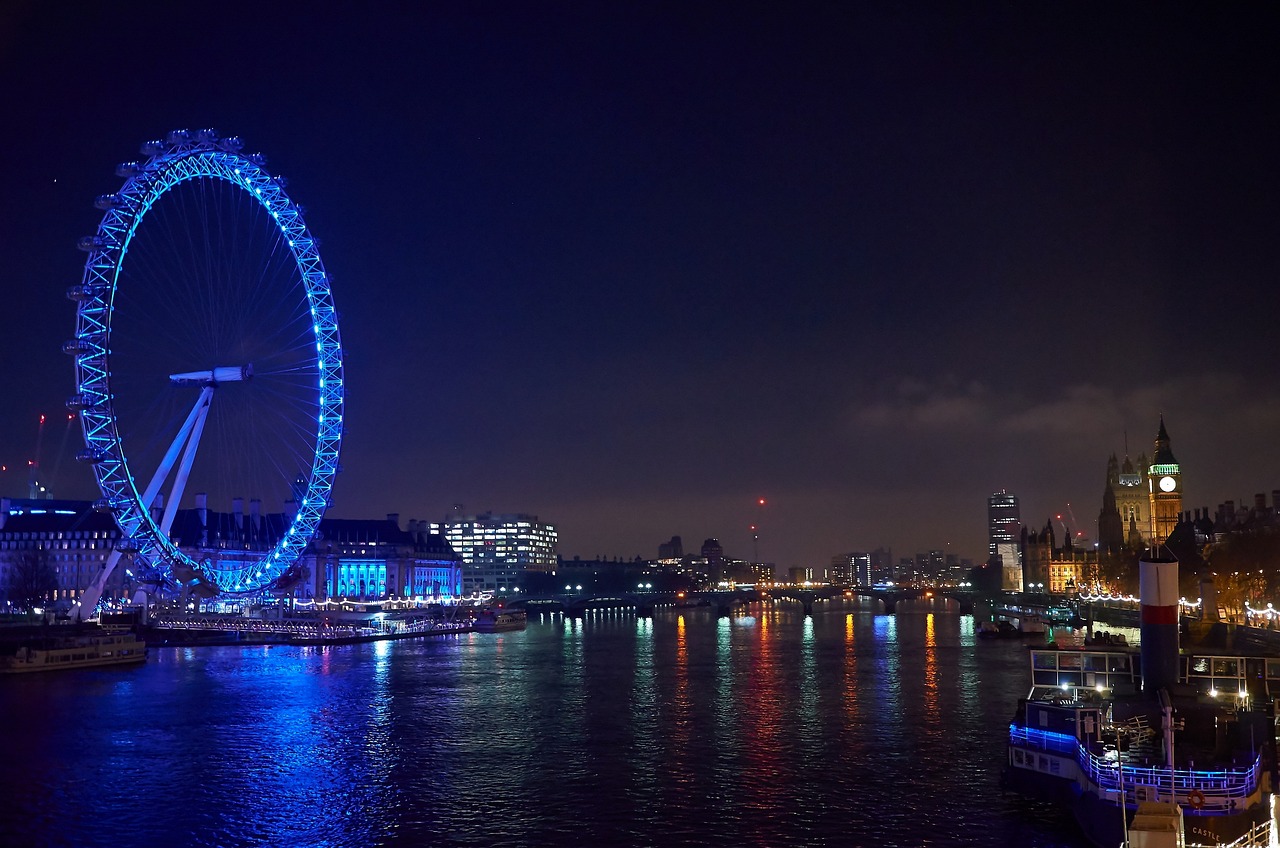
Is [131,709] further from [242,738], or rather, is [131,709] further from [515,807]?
[515,807]

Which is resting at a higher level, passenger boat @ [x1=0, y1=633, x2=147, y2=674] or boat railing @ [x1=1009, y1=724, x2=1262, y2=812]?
boat railing @ [x1=1009, y1=724, x2=1262, y2=812]

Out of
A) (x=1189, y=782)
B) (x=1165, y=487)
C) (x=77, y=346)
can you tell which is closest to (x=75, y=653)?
(x=77, y=346)

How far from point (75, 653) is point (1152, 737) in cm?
6347

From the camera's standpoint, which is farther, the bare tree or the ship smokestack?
the bare tree

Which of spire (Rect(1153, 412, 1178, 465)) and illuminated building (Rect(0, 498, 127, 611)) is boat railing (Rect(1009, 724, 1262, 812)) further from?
spire (Rect(1153, 412, 1178, 465))

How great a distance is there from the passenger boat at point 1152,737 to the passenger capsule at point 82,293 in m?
54.9

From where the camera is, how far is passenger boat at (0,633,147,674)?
6888cm

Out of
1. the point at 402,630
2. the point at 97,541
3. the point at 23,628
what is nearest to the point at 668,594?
the point at 402,630

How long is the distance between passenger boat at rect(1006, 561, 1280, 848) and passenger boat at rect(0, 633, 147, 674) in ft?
189

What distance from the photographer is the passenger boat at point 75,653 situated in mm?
68875

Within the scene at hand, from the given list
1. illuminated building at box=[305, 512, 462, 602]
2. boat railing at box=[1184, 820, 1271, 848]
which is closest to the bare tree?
illuminated building at box=[305, 512, 462, 602]

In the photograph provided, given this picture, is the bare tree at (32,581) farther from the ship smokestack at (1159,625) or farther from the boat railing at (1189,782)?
the boat railing at (1189,782)

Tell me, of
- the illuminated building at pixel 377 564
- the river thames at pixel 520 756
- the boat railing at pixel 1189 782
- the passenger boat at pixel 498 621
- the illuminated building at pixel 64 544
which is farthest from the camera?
the illuminated building at pixel 377 564

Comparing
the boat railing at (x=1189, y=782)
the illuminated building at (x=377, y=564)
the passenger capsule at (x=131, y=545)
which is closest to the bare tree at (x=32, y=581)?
the passenger capsule at (x=131, y=545)
